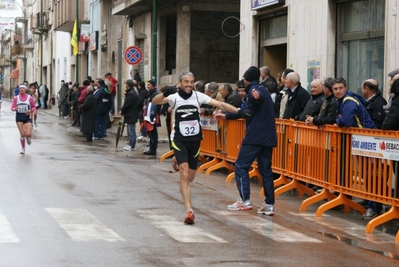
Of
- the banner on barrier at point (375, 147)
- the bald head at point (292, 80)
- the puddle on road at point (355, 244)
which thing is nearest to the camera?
the puddle on road at point (355, 244)

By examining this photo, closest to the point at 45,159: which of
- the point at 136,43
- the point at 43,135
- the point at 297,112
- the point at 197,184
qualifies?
the point at 197,184

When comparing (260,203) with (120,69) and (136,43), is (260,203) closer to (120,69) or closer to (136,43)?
(136,43)

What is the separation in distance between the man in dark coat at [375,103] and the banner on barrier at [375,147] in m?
0.89

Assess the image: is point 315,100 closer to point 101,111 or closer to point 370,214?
point 370,214

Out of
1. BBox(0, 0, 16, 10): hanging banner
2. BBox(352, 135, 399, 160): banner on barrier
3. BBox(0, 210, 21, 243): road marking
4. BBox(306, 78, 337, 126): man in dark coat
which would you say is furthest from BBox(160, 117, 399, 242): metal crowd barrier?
BBox(0, 0, 16, 10): hanging banner

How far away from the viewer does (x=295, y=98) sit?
46.3 ft

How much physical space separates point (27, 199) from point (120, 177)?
3501mm

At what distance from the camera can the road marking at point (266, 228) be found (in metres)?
9.39

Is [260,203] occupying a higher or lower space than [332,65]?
lower

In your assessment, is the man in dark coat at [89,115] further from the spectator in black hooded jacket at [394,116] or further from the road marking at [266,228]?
the spectator in black hooded jacket at [394,116]

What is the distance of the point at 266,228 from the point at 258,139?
1599 millimetres

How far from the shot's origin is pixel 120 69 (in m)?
42.7

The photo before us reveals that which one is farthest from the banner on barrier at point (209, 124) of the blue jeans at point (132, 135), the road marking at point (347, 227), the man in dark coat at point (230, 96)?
the road marking at point (347, 227)

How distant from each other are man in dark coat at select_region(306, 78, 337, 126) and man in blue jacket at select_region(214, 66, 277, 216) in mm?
891
